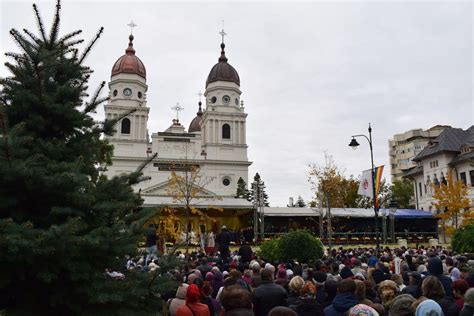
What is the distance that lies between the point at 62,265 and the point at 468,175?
57129 mm

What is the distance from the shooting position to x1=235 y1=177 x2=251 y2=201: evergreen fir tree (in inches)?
2976

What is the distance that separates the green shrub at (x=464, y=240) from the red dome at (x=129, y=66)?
218 feet

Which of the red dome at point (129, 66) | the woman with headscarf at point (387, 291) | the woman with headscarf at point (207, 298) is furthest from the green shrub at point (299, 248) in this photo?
the red dome at point (129, 66)

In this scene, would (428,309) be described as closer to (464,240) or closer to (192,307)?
(192,307)

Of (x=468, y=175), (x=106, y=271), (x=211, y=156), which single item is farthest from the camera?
(x=211, y=156)

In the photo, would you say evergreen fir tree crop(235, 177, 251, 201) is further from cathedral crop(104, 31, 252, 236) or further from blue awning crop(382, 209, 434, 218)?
blue awning crop(382, 209, 434, 218)

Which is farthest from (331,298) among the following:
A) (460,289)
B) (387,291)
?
(460,289)

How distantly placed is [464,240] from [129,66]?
67.7 meters

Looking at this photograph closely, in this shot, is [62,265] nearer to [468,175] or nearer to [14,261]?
[14,261]

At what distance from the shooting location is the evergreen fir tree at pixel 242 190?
75.6 m

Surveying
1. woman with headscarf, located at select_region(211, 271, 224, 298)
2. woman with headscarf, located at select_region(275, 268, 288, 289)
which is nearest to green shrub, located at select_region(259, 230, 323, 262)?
woman with headscarf, located at select_region(211, 271, 224, 298)

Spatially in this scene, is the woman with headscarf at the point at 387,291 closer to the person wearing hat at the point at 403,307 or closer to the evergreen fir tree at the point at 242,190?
the person wearing hat at the point at 403,307

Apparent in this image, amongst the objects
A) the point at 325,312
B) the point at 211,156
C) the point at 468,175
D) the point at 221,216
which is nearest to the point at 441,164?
the point at 468,175

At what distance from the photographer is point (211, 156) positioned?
261 feet
